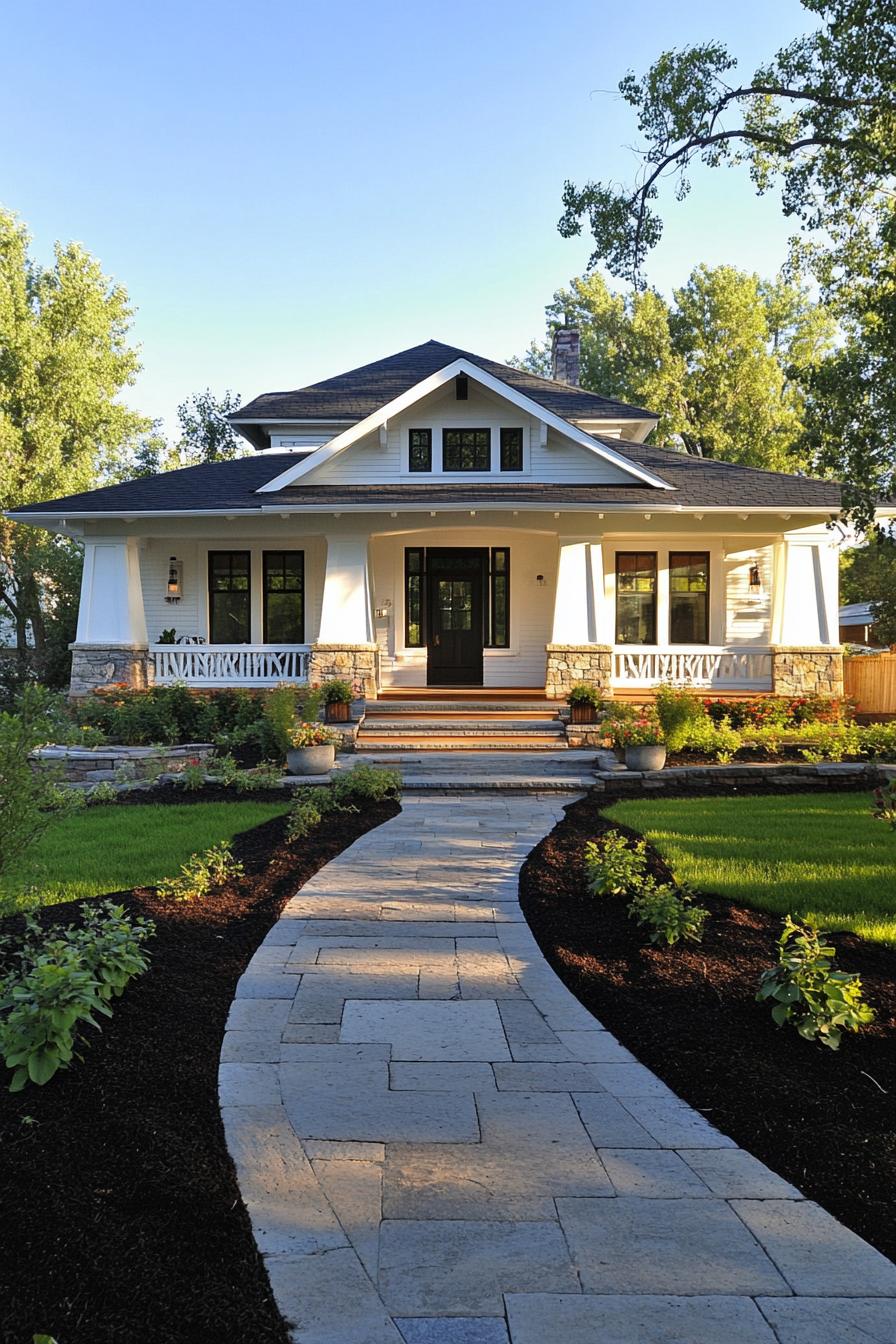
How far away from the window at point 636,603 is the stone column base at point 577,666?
2302 millimetres

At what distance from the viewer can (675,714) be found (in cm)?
1132

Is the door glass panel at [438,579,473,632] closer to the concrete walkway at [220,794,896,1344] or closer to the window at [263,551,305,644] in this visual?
the window at [263,551,305,644]

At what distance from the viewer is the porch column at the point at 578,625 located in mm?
14102

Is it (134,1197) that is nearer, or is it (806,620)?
(134,1197)

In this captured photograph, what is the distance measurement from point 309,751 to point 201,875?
5150 millimetres

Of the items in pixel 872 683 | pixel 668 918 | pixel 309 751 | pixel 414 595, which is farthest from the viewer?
pixel 414 595

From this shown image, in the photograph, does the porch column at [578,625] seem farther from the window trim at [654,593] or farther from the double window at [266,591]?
the double window at [266,591]

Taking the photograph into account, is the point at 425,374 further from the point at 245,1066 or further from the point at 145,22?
the point at 245,1066

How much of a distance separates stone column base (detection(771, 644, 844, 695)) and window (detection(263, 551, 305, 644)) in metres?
8.62

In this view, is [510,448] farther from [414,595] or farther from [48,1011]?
[48,1011]

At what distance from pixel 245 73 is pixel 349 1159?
41.0ft

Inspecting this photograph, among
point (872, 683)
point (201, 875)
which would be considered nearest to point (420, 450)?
point (872, 683)

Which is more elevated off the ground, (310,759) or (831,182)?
(831,182)

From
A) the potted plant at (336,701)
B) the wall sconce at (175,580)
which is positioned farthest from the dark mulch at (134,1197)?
the wall sconce at (175,580)
